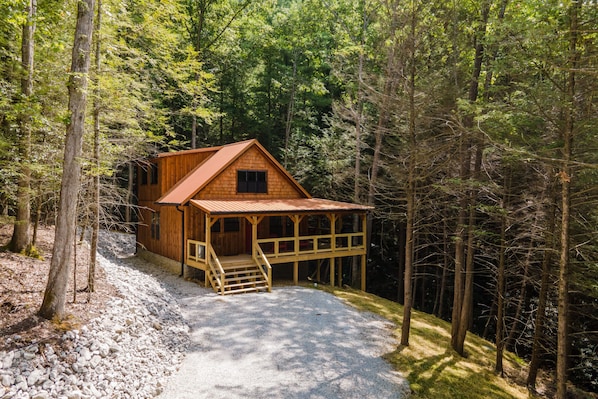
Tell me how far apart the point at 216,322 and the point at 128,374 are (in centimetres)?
356

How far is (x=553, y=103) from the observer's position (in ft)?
24.5

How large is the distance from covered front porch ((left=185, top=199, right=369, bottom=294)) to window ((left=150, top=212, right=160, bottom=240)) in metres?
3.72

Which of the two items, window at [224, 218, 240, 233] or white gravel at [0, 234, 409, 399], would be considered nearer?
white gravel at [0, 234, 409, 399]

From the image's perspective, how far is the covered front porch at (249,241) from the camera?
1395cm

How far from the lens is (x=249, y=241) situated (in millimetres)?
17281

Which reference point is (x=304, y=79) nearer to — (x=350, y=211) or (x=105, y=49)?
(x=350, y=211)

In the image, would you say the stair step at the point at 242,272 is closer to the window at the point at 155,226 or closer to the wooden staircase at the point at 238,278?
the wooden staircase at the point at 238,278

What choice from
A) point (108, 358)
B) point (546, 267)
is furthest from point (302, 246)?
point (108, 358)

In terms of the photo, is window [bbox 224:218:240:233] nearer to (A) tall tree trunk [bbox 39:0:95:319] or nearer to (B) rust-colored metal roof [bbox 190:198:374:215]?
(B) rust-colored metal roof [bbox 190:198:374:215]

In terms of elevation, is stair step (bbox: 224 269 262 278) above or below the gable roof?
below

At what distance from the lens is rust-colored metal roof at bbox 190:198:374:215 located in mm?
13938

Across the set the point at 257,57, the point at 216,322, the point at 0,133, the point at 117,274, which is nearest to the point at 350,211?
the point at 216,322

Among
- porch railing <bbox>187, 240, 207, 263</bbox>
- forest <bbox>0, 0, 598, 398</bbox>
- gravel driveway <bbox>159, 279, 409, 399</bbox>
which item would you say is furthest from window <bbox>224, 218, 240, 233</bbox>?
forest <bbox>0, 0, 598, 398</bbox>

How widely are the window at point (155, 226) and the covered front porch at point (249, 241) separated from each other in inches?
146
